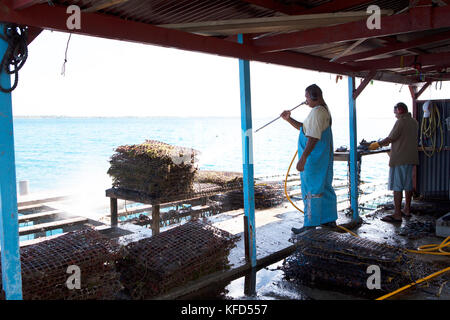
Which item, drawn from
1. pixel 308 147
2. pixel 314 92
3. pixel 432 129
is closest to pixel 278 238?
pixel 308 147

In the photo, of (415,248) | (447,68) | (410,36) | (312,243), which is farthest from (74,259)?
(447,68)

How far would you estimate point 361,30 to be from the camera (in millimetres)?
4379

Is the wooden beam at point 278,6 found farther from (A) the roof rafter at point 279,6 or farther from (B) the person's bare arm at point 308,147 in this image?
(B) the person's bare arm at point 308,147

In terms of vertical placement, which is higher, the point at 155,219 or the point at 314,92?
the point at 314,92

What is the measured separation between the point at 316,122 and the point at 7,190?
408 cm

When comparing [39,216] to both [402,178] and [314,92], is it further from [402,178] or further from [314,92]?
[402,178]

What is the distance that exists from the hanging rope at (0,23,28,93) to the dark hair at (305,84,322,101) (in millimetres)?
3920

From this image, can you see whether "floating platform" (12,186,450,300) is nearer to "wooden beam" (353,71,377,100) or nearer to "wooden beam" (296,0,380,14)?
"wooden beam" (353,71,377,100)

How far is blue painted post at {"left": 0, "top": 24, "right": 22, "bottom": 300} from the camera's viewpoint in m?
3.00

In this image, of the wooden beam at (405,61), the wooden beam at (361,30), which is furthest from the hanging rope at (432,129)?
the wooden beam at (361,30)

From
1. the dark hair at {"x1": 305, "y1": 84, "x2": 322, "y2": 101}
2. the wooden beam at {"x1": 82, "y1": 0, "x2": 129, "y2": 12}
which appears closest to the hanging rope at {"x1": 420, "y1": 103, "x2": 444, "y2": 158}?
the dark hair at {"x1": 305, "y1": 84, "x2": 322, "y2": 101}

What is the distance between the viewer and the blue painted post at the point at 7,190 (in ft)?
9.86

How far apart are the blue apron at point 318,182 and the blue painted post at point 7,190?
396 cm
